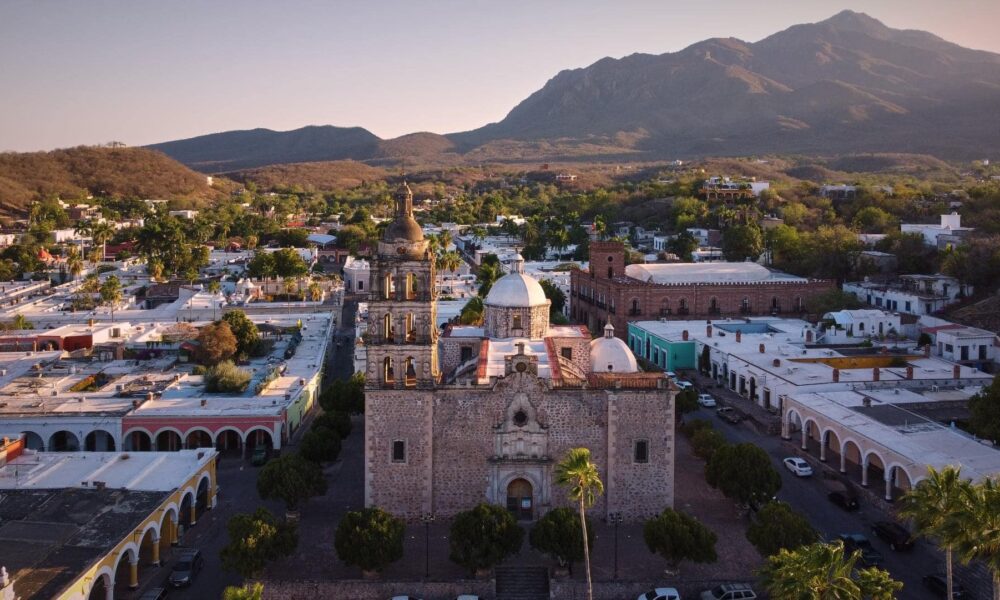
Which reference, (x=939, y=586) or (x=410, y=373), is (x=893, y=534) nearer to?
(x=939, y=586)

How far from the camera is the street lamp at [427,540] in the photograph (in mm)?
22316

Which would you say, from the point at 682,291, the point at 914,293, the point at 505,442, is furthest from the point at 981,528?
the point at 914,293

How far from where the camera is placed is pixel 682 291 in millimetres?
51250

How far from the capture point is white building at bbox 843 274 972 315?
4831 centimetres

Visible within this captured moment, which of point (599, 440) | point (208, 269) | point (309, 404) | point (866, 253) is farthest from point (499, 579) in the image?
point (208, 269)

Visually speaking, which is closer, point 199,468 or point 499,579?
point 499,579

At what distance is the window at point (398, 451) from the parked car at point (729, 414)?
16.2 m

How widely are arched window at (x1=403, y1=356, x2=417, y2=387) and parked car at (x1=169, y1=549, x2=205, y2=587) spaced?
7.30 metres

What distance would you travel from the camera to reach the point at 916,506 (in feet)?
52.1

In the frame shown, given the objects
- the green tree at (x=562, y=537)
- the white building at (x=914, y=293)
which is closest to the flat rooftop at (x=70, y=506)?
the green tree at (x=562, y=537)

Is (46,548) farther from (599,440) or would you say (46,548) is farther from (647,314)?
(647,314)

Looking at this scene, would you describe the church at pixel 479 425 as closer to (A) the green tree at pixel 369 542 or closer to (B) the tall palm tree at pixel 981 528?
(A) the green tree at pixel 369 542

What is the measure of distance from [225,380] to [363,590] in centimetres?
1495

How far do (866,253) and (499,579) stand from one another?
4907 centimetres
